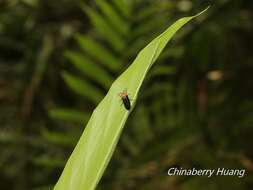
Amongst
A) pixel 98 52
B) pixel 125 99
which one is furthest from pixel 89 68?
pixel 125 99

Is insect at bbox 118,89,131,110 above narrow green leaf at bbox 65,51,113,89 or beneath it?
above

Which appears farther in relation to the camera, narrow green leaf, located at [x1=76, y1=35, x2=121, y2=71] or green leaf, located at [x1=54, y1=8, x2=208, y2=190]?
narrow green leaf, located at [x1=76, y1=35, x2=121, y2=71]

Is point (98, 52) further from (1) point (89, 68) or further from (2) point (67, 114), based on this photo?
(2) point (67, 114)

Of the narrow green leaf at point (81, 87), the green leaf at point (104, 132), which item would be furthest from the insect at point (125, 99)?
the narrow green leaf at point (81, 87)

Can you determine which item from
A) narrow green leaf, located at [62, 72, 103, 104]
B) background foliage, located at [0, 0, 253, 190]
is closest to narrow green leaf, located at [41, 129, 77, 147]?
background foliage, located at [0, 0, 253, 190]

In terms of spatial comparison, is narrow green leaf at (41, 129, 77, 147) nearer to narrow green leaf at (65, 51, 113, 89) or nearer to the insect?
narrow green leaf at (65, 51, 113, 89)
